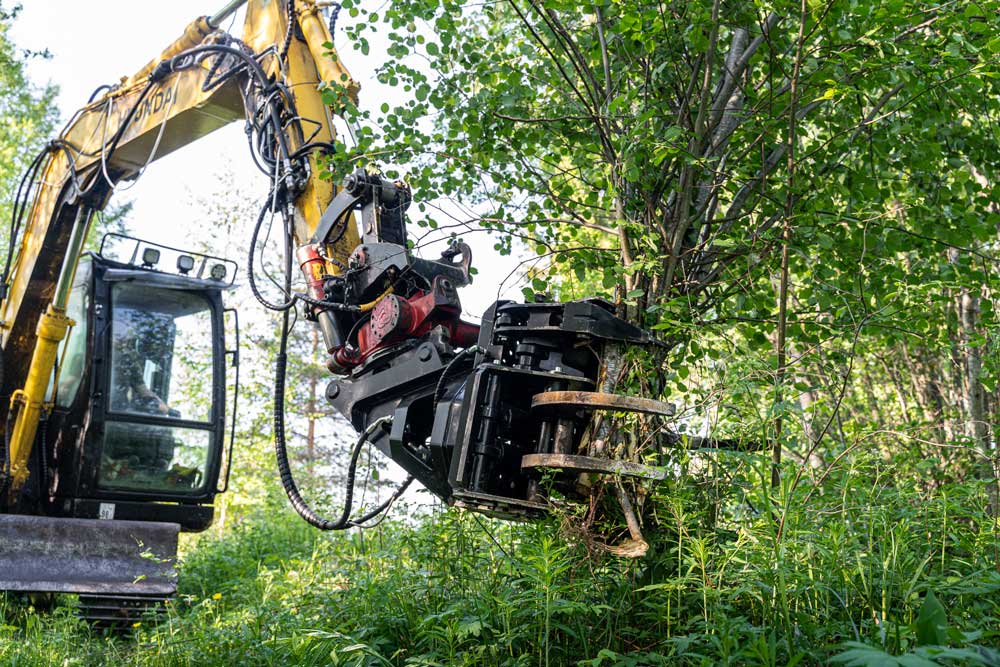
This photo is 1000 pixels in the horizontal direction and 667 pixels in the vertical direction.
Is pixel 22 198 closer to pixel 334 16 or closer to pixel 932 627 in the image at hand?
pixel 334 16

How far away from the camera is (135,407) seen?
771 centimetres

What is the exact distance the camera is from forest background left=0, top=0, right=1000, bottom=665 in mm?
3375

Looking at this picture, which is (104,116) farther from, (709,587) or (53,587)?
(709,587)

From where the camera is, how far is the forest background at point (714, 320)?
11.1 feet

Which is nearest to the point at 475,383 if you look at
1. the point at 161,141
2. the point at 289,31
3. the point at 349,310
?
the point at 349,310

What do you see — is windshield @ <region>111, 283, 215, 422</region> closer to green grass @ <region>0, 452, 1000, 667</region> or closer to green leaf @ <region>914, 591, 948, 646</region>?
green grass @ <region>0, 452, 1000, 667</region>

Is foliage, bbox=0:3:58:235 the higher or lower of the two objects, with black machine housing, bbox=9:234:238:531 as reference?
higher

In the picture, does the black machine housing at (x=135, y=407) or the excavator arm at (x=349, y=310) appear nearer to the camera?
the excavator arm at (x=349, y=310)

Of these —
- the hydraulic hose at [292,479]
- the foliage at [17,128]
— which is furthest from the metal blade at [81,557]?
the foliage at [17,128]

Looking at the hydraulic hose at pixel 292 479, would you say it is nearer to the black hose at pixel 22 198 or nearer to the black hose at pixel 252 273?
the black hose at pixel 252 273

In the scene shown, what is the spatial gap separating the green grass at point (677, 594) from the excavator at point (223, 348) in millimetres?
306

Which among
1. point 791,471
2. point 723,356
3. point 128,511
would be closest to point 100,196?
point 128,511

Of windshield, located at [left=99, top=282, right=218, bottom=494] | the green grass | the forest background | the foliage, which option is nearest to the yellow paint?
windshield, located at [left=99, top=282, right=218, bottom=494]

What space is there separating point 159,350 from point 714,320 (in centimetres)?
494
